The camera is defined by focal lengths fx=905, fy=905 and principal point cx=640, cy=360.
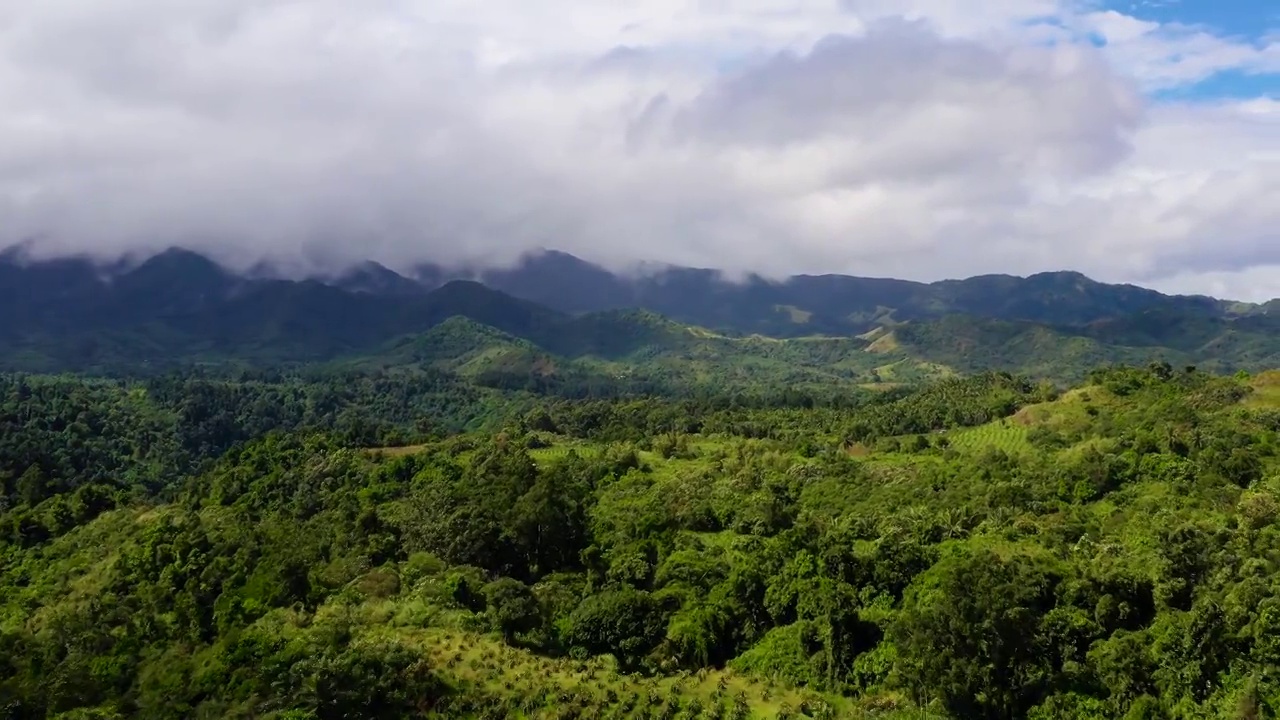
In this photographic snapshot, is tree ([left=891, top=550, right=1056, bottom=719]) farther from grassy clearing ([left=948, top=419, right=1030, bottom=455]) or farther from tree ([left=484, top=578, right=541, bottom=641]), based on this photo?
grassy clearing ([left=948, top=419, right=1030, bottom=455])

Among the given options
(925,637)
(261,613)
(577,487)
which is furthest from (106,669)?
(577,487)

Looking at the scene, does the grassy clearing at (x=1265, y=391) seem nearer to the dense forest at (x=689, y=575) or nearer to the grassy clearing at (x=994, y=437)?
the dense forest at (x=689, y=575)

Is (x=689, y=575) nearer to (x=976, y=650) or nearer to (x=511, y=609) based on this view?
(x=511, y=609)

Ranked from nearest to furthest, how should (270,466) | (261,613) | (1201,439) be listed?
1. (261,613)
2. (1201,439)
3. (270,466)

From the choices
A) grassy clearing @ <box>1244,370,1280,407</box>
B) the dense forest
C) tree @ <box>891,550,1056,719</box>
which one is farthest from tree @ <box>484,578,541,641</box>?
grassy clearing @ <box>1244,370,1280,407</box>

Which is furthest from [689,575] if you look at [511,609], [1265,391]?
[1265,391]

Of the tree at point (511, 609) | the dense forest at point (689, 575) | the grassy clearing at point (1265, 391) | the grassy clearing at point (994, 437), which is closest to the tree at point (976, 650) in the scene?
the dense forest at point (689, 575)

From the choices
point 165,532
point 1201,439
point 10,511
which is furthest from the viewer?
point 10,511

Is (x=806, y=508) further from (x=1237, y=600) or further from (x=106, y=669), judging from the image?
(x=106, y=669)
